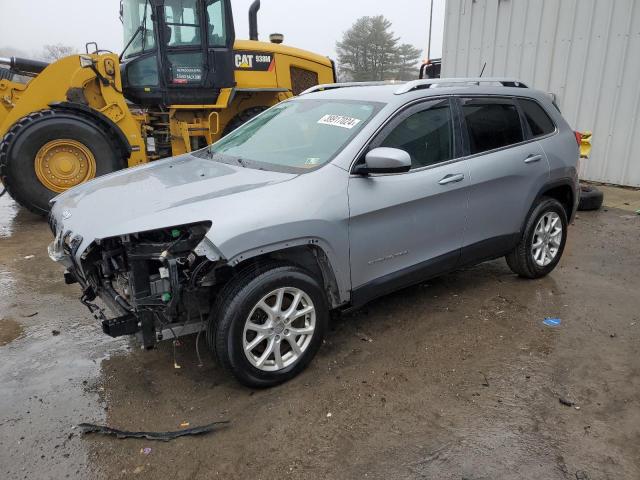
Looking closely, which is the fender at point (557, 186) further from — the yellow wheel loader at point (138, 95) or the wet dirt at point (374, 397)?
the yellow wheel loader at point (138, 95)

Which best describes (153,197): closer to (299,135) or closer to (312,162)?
(312,162)

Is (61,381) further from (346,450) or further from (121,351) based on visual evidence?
(346,450)

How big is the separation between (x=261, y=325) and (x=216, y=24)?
6460 millimetres

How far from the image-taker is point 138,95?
310 inches

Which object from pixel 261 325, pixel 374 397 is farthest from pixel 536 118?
pixel 261 325

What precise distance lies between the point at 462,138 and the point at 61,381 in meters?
Answer: 3.25

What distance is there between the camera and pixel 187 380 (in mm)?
3178

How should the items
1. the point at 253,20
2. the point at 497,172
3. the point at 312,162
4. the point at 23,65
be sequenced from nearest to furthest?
1. the point at 312,162
2. the point at 497,172
3. the point at 23,65
4. the point at 253,20

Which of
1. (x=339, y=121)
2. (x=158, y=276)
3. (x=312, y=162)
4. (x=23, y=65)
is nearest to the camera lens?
(x=158, y=276)

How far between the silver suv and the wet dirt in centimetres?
37

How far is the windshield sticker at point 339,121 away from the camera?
3.48 meters

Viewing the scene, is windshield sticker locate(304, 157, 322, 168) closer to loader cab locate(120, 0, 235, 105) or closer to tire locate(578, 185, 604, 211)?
loader cab locate(120, 0, 235, 105)

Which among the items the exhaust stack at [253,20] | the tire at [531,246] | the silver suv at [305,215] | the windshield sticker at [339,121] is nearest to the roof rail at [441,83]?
the silver suv at [305,215]

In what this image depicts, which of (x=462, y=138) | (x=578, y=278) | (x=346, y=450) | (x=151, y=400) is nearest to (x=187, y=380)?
(x=151, y=400)
